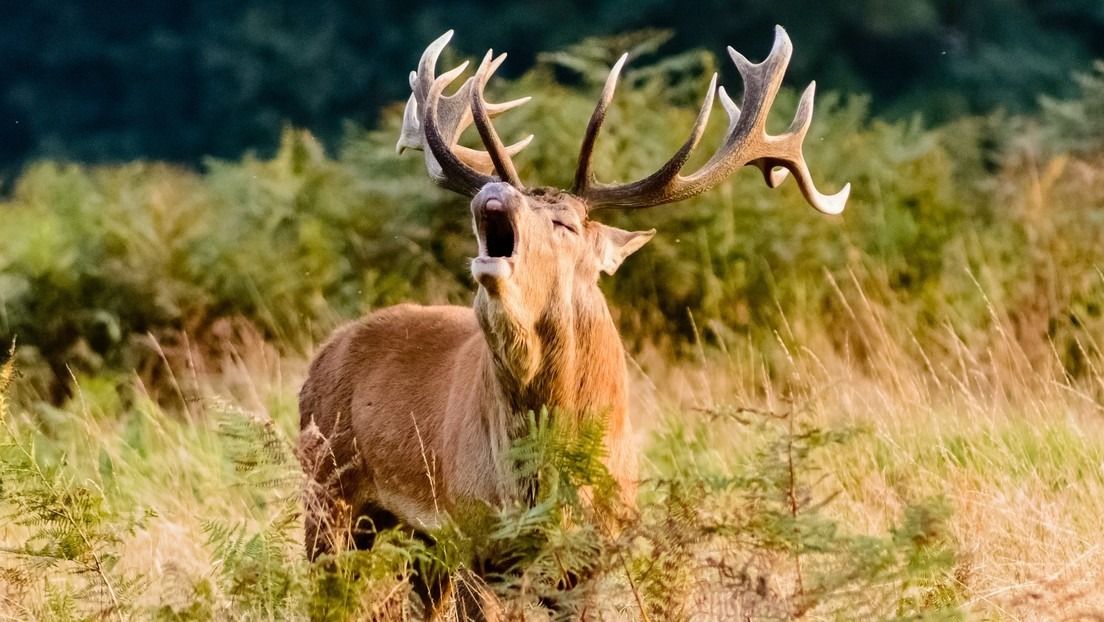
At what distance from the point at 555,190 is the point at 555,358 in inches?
22.6

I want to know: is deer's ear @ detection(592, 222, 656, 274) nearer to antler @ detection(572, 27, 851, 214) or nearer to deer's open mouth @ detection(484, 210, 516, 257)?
antler @ detection(572, 27, 851, 214)

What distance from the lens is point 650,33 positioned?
1125 cm

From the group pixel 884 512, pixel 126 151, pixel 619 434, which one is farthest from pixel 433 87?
pixel 126 151

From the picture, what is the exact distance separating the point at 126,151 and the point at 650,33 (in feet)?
65.0

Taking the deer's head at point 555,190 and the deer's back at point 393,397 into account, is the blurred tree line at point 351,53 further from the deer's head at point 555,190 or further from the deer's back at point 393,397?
the deer's head at point 555,190

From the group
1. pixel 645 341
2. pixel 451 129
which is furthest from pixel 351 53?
pixel 451 129

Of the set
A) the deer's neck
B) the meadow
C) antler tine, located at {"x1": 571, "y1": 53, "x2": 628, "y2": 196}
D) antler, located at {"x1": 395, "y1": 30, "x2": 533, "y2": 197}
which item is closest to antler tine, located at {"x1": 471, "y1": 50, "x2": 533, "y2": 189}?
antler, located at {"x1": 395, "y1": 30, "x2": 533, "y2": 197}

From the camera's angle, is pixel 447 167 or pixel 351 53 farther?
pixel 351 53

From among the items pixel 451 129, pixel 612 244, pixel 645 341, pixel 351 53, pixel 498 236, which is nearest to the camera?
pixel 498 236

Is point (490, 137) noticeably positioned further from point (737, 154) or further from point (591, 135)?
point (737, 154)

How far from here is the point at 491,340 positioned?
4.68 m

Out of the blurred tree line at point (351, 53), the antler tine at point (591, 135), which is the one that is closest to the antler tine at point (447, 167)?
the antler tine at point (591, 135)

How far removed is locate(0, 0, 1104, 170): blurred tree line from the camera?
23.9 m

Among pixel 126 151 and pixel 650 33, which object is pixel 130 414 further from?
pixel 126 151
